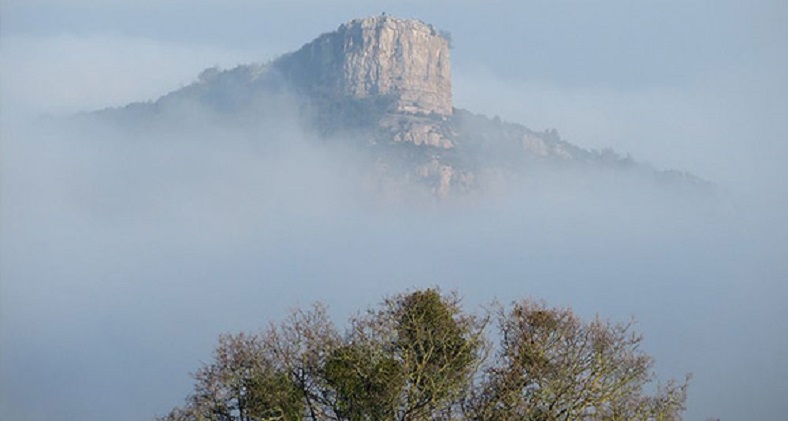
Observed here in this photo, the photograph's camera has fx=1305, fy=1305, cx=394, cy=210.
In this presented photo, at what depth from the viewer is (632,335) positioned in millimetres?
34938

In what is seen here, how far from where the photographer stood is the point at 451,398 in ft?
107

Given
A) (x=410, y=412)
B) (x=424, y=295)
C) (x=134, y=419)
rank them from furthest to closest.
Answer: (x=134, y=419), (x=424, y=295), (x=410, y=412)

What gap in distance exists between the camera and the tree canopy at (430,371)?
106ft

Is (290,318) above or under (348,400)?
above

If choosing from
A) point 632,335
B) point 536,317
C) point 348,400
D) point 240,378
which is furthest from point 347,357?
point 632,335

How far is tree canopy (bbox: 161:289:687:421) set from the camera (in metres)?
32.2

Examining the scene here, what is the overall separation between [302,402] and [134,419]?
544 ft

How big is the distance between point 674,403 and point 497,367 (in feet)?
15.2

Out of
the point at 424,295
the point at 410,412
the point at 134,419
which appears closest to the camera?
the point at 410,412

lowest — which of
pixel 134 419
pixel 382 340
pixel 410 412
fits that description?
pixel 410 412

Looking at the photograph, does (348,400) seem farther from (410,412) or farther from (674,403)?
(674,403)

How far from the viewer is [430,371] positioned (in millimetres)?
33125

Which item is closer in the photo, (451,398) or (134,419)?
(451,398)

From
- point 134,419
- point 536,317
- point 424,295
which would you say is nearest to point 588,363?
point 536,317
